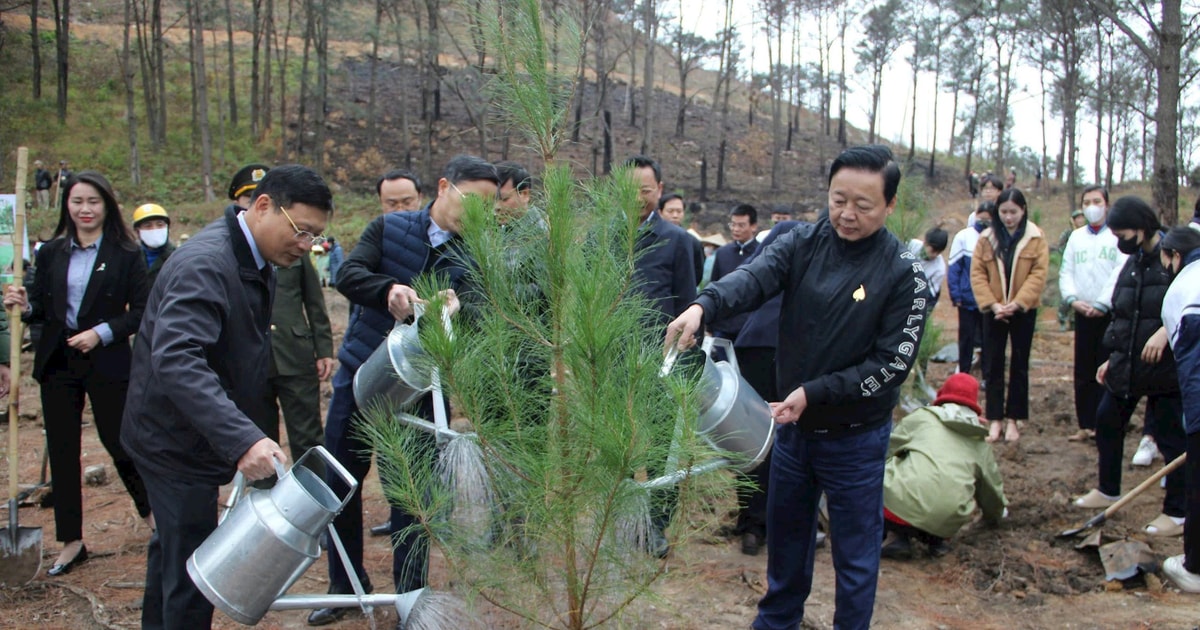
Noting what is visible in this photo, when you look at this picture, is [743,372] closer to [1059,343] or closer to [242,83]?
[1059,343]

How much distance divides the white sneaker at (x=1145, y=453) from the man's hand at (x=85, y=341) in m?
5.62

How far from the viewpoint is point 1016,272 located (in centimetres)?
556

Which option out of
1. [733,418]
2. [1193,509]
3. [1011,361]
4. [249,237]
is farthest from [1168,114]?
[249,237]

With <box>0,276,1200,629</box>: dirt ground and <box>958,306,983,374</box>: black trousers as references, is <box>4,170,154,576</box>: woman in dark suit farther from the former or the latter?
<box>958,306,983,374</box>: black trousers

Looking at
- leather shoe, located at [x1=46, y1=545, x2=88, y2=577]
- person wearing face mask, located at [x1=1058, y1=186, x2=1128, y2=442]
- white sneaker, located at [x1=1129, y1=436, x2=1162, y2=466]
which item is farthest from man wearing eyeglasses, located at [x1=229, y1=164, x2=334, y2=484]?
white sneaker, located at [x1=1129, y1=436, x2=1162, y2=466]

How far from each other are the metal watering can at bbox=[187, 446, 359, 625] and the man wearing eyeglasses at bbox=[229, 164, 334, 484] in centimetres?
180

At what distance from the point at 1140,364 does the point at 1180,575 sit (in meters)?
1.06

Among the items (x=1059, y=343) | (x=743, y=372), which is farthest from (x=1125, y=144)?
(x=743, y=372)

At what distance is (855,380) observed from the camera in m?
2.45

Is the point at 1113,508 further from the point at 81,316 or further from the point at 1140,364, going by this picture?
the point at 81,316

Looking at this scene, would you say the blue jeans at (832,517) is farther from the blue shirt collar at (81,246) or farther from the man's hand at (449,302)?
the blue shirt collar at (81,246)

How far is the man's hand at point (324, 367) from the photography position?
3.76 m

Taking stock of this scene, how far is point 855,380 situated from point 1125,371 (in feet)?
8.35

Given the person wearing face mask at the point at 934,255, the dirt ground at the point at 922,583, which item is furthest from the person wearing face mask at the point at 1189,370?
the person wearing face mask at the point at 934,255
